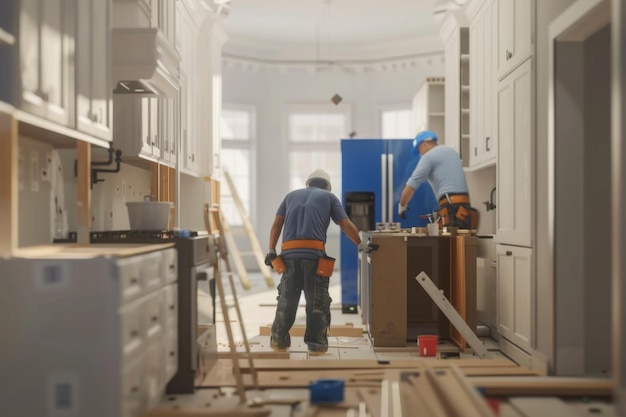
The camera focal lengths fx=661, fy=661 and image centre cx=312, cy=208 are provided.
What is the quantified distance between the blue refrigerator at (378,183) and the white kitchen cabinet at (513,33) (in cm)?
204

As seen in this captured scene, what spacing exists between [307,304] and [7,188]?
2.75 meters

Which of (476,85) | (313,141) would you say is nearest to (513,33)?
(476,85)

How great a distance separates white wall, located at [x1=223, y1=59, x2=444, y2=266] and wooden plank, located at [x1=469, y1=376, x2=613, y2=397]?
24.8 feet

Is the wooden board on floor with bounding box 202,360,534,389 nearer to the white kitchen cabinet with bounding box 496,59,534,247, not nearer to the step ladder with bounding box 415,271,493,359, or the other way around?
the step ladder with bounding box 415,271,493,359

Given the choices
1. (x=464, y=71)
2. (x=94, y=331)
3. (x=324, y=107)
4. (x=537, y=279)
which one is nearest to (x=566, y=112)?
(x=537, y=279)

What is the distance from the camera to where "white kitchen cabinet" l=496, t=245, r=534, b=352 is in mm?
4188

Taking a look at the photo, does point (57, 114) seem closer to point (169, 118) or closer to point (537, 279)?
point (169, 118)

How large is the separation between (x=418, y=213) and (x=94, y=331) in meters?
5.07

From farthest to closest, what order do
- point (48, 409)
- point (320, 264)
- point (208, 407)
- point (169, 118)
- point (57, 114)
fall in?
1. point (169, 118)
2. point (320, 264)
3. point (208, 407)
4. point (57, 114)
5. point (48, 409)

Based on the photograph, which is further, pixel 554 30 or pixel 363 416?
pixel 554 30

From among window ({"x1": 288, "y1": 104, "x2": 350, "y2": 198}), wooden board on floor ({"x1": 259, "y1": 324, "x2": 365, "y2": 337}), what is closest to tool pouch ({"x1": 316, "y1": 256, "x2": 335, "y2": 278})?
wooden board on floor ({"x1": 259, "y1": 324, "x2": 365, "y2": 337})

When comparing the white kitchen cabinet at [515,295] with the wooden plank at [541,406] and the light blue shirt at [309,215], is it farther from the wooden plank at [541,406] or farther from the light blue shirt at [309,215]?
the light blue shirt at [309,215]

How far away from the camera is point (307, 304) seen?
5012mm

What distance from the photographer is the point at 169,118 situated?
214 inches
